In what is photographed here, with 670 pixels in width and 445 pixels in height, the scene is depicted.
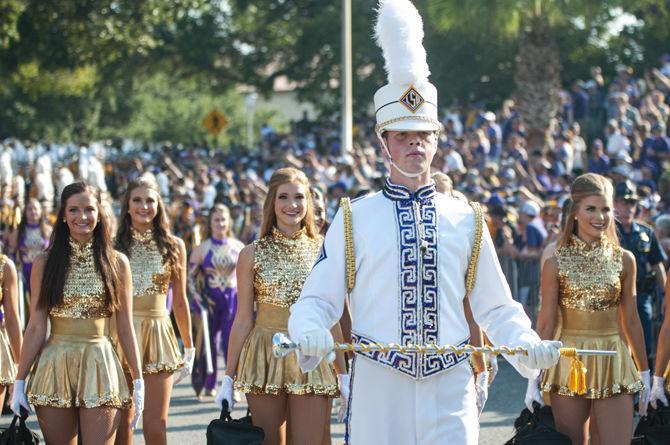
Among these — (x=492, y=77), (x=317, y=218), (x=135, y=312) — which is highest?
(x=492, y=77)

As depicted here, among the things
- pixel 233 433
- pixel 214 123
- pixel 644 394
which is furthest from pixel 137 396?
pixel 214 123

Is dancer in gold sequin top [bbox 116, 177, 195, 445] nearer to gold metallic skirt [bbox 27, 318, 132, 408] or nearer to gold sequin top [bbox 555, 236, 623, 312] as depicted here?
gold metallic skirt [bbox 27, 318, 132, 408]

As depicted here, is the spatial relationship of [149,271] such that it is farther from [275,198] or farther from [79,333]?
[79,333]

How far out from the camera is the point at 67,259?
682 centimetres

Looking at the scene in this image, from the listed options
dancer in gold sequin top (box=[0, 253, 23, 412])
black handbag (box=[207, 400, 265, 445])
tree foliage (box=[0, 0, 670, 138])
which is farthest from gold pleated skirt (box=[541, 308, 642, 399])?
tree foliage (box=[0, 0, 670, 138])

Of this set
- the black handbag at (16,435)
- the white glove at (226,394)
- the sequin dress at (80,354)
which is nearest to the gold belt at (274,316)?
the white glove at (226,394)

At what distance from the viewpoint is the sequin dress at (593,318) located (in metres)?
6.96

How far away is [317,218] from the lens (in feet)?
29.1

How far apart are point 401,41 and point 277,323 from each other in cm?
266

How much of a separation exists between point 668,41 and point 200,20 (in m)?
16.6

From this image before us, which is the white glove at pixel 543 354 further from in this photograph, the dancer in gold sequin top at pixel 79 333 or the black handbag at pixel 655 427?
the dancer in gold sequin top at pixel 79 333

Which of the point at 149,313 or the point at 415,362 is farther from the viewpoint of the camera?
the point at 149,313

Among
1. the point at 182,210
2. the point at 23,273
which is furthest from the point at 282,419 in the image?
the point at 182,210

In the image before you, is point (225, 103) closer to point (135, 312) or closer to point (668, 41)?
point (668, 41)
